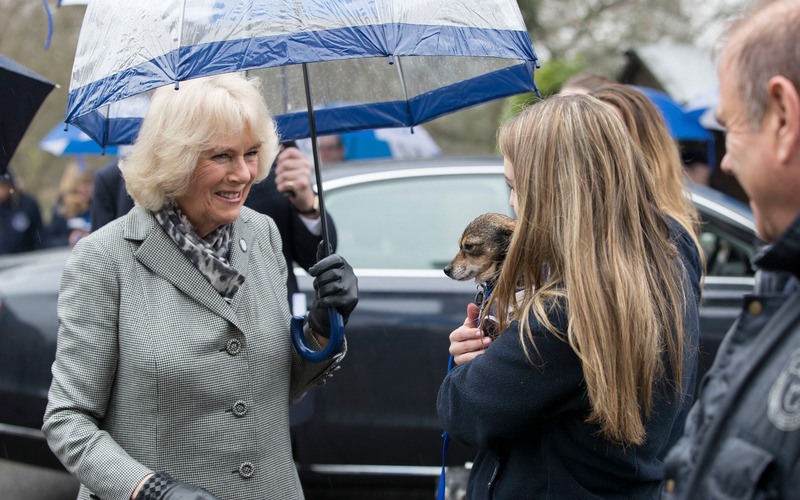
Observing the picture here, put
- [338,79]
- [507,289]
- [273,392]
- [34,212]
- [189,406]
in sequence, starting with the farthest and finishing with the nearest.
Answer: [34,212]
[338,79]
[273,392]
[189,406]
[507,289]

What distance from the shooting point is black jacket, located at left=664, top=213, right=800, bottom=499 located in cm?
116

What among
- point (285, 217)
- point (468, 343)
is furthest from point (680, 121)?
point (468, 343)

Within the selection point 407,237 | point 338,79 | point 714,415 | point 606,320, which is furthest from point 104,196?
point 714,415

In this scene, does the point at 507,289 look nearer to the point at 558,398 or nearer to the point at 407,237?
the point at 558,398

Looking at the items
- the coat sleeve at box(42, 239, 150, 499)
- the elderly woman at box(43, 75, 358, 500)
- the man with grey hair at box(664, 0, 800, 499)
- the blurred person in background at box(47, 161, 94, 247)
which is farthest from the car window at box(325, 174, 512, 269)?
the blurred person in background at box(47, 161, 94, 247)

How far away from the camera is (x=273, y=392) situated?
2449 mm

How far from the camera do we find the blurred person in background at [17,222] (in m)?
8.48

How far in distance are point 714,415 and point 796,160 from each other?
0.37 m

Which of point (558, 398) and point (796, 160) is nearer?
point (796, 160)

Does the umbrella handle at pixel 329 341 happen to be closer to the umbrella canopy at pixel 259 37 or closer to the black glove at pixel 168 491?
the black glove at pixel 168 491

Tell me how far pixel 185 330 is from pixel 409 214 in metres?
2.51

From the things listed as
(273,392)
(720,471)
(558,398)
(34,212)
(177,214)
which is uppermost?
(177,214)

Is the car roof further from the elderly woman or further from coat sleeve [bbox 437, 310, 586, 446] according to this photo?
coat sleeve [bbox 437, 310, 586, 446]

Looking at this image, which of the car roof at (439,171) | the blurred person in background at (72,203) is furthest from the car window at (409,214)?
the blurred person in background at (72,203)
